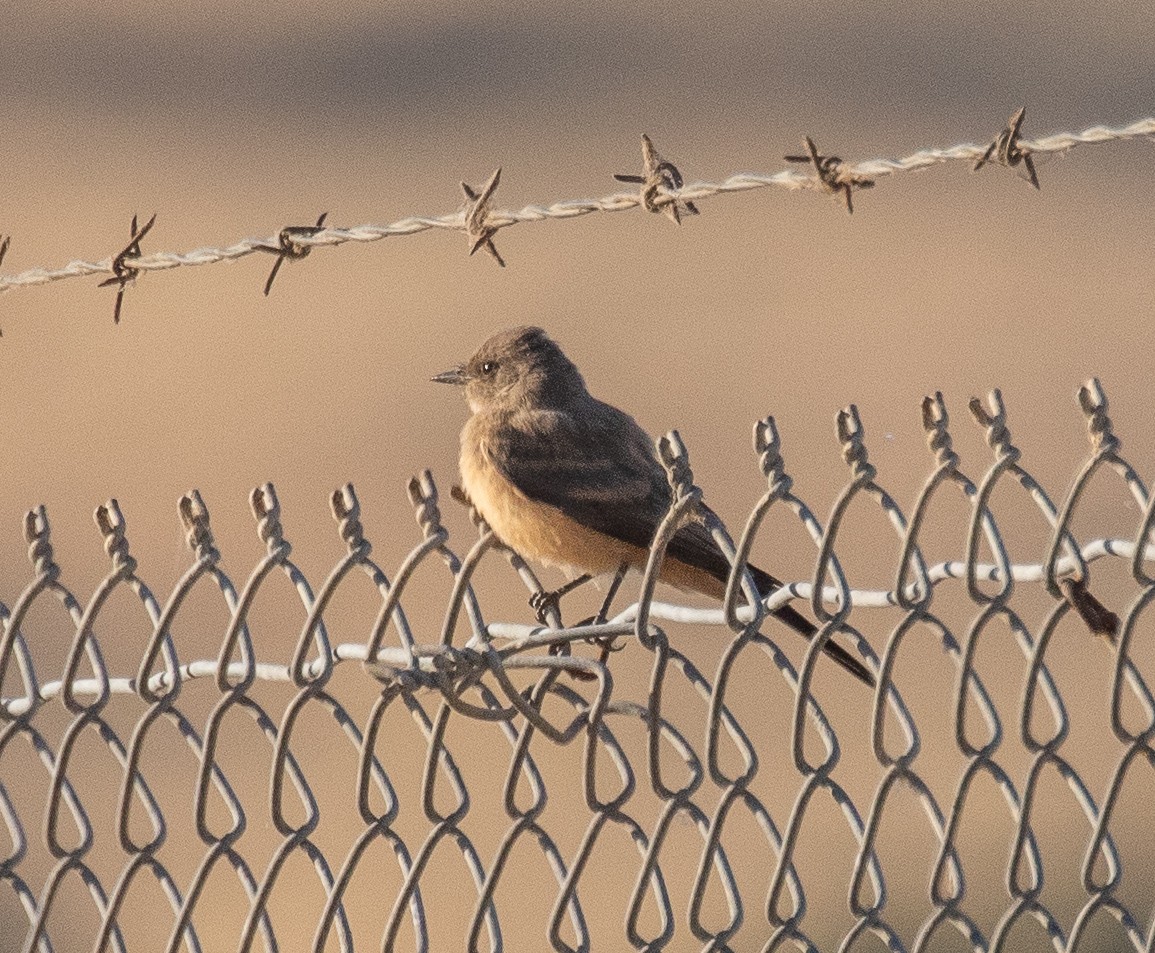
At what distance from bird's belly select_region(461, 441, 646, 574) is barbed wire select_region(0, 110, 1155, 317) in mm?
2049

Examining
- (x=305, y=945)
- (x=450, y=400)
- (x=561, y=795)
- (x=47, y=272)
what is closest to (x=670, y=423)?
(x=450, y=400)

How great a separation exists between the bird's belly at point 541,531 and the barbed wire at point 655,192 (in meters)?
2.05

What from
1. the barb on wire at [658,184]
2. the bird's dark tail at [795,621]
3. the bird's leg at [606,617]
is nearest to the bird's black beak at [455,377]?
the bird's leg at [606,617]

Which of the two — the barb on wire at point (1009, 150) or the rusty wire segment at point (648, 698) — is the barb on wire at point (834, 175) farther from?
the rusty wire segment at point (648, 698)

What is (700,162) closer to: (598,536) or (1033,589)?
(1033,589)

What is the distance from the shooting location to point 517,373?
7375mm

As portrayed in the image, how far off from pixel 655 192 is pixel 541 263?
15114 millimetres

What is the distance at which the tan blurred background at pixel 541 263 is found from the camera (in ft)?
45.7

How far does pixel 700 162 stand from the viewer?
811 inches

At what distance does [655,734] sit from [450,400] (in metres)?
12.9

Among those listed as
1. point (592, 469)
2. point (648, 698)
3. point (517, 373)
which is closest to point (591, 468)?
point (592, 469)

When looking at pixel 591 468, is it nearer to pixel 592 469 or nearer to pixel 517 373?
pixel 592 469

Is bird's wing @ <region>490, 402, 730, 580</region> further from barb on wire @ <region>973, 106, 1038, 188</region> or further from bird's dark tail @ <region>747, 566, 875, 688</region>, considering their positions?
barb on wire @ <region>973, 106, 1038, 188</region>

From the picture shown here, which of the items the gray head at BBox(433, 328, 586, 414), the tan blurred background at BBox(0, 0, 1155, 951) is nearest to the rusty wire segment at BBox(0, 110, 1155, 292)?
the gray head at BBox(433, 328, 586, 414)
